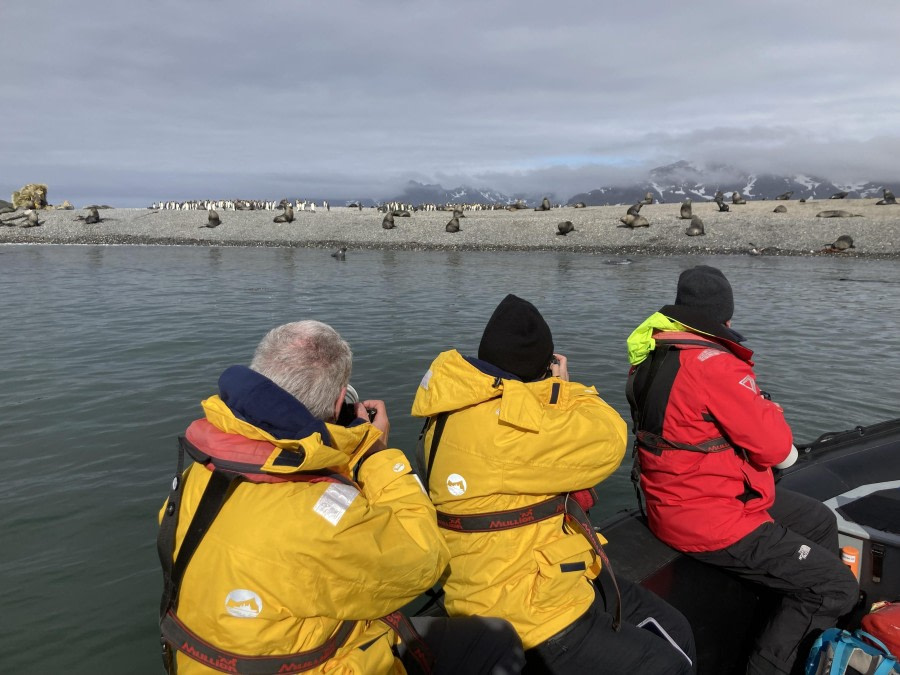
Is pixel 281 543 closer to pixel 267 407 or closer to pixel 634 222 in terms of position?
pixel 267 407

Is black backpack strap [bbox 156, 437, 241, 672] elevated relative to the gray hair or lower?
lower

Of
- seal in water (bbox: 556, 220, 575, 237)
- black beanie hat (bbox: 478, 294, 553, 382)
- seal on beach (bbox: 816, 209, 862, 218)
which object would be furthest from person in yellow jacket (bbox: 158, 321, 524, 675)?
seal on beach (bbox: 816, 209, 862, 218)

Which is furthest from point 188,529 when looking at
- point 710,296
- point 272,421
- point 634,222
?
point 634,222

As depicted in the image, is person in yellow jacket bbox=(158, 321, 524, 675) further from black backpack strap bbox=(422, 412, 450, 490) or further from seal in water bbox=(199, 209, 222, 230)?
seal in water bbox=(199, 209, 222, 230)

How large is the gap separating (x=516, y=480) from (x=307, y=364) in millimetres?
918

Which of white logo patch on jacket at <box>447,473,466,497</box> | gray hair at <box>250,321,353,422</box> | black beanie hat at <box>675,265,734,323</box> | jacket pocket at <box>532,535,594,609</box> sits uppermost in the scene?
black beanie hat at <box>675,265,734,323</box>

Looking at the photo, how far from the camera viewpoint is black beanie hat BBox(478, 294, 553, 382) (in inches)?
98.7

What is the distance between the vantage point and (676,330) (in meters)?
3.10

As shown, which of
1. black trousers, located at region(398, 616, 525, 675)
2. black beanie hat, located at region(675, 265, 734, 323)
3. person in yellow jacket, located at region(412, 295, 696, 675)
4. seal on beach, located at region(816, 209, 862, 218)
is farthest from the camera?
seal on beach, located at region(816, 209, 862, 218)

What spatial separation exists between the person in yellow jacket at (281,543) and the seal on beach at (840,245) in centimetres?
3394

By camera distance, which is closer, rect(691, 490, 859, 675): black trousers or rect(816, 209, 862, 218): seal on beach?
rect(691, 490, 859, 675): black trousers

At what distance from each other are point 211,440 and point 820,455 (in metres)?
4.67

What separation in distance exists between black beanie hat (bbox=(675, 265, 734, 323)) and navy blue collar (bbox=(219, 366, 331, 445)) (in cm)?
220

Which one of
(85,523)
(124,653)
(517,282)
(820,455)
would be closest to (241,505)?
(124,653)
